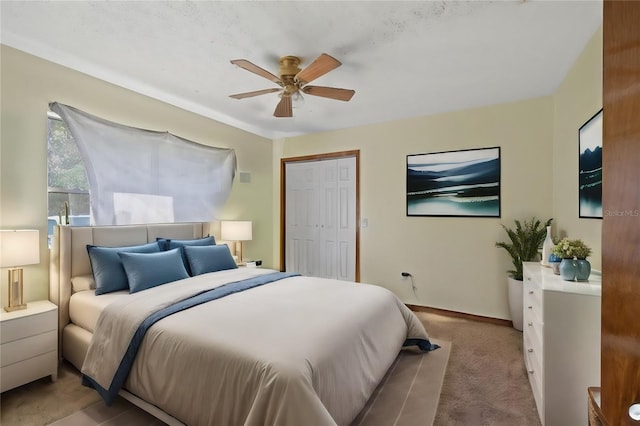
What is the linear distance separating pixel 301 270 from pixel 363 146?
7.08ft

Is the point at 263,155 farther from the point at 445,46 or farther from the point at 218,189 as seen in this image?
the point at 445,46

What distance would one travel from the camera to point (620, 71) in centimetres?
80

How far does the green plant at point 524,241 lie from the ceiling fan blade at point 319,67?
8.33ft

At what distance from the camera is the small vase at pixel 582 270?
182 cm

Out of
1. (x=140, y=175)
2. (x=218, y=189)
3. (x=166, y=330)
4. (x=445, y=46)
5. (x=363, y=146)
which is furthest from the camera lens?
(x=363, y=146)

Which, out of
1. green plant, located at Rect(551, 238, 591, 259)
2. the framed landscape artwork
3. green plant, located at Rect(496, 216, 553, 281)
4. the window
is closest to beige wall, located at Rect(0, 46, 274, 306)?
the window

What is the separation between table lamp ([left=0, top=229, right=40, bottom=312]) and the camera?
2010mm

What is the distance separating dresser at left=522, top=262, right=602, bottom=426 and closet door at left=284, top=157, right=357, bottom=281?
2.76 m

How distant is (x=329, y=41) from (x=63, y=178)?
8.24 feet

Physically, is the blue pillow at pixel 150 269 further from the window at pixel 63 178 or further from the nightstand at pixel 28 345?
the window at pixel 63 178

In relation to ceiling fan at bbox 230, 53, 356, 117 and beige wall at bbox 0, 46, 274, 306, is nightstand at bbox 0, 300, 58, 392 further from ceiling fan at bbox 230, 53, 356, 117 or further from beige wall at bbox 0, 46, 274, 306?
ceiling fan at bbox 230, 53, 356, 117

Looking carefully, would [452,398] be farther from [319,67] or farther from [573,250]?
[319,67]

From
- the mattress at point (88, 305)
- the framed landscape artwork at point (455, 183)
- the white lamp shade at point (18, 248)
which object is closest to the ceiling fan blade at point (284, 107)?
the framed landscape artwork at point (455, 183)

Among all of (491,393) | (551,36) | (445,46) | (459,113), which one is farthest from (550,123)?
(491,393)
